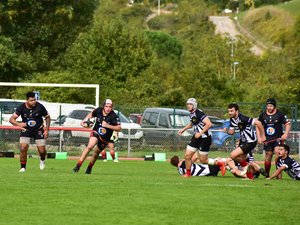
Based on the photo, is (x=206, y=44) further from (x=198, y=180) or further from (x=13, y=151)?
(x=198, y=180)

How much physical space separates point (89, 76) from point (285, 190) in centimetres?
4433

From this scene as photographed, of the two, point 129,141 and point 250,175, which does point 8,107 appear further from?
point 250,175

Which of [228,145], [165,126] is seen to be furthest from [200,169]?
[165,126]

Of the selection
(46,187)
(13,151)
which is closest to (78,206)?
(46,187)

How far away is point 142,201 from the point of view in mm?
16234

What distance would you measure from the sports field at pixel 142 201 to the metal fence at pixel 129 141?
17269 mm

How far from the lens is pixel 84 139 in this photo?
129 ft

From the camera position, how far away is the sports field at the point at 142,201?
1412 cm

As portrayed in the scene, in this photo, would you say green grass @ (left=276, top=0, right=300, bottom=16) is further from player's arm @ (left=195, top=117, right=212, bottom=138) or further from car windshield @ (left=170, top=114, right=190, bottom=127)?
player's arm @ (left=195, top=117, right=212, bottom=138)

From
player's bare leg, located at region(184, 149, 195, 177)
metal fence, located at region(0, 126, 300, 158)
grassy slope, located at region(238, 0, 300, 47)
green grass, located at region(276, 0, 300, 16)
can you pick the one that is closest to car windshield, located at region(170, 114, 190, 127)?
metal fence, located at region(0, 126, 300, 158)

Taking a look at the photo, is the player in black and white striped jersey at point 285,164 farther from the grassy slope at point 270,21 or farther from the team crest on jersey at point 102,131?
the grassy slope at point 270,21

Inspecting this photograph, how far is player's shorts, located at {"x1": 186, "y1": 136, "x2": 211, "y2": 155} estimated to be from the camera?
76.9ft

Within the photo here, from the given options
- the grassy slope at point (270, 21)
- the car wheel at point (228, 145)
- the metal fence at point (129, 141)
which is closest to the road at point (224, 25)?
the grassy slope at point (270, 21)

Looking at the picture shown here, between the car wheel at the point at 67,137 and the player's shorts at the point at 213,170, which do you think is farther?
the car wheel at the point at 67,137
